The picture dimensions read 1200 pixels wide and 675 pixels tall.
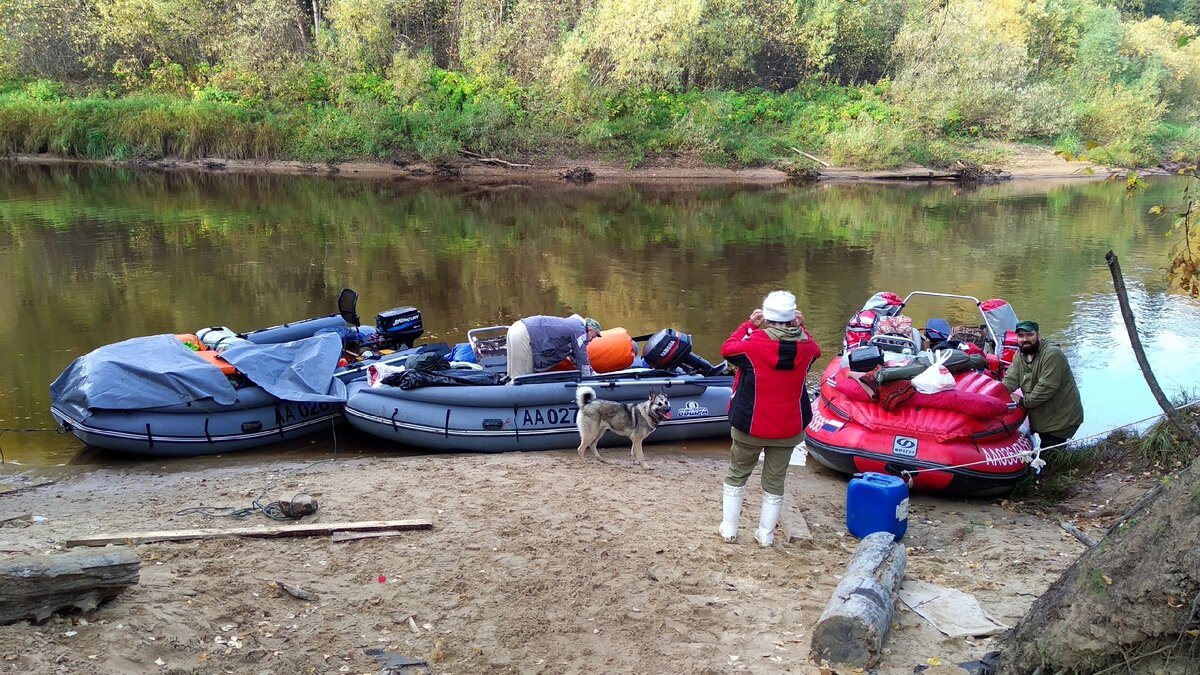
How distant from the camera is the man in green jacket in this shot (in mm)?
6887

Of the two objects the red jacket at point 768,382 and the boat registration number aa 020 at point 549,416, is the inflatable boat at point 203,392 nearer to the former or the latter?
the boat registration number aa 020 at point 549,416

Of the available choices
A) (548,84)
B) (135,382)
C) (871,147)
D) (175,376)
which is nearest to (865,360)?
(175,376)

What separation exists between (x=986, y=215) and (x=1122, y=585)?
25.0 meters

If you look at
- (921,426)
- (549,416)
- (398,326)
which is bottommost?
(549,416)

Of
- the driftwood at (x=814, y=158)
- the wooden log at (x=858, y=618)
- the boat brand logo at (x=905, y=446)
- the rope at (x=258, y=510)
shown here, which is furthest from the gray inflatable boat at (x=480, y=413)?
the driftwood at (x=814, y=158)

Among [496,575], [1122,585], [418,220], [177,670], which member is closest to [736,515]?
[496,575]

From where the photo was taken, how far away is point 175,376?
7926 mm

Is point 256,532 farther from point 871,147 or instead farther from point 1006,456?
point 871,147

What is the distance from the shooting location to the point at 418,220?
904 inches

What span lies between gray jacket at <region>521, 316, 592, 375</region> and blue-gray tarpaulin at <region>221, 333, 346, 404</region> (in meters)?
1.87

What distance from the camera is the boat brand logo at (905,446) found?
6.91m

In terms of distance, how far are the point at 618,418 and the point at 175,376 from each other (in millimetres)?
3925

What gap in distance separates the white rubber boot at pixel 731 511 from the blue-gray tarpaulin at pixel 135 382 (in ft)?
16.1

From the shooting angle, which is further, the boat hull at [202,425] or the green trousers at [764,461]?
the boat hull at [202,425]
